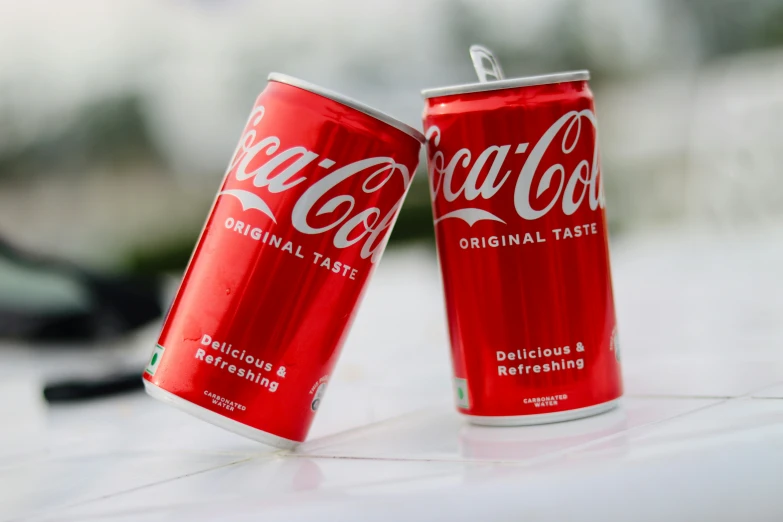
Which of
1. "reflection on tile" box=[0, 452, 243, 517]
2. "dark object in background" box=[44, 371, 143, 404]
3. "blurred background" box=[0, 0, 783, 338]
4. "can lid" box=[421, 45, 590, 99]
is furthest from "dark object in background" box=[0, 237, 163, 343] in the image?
"blurred background" box=[0, 0, 783, 338]

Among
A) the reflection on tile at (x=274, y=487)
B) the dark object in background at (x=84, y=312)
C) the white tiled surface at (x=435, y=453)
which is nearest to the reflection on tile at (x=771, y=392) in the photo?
the white tiled surface at (x=435, y=453)

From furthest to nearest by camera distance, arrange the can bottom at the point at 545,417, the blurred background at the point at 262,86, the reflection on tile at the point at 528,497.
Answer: the blurred background at the point at 262,86, the can bottom at the point at 545,417, the reflection on tile at the point at 528,497

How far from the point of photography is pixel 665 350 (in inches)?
44.1

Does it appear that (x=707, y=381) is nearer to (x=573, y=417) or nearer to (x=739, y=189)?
(x=573, y=417)

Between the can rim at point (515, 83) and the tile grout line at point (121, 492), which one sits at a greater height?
the can rim at point (515, 83)

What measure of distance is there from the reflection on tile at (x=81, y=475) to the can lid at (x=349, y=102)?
303mm

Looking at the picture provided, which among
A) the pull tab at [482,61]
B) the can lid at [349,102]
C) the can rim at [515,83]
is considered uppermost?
the pull tab at [482,61]

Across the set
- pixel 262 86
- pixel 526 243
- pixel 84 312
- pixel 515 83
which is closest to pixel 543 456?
pixel 526 243

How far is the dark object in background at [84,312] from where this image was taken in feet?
5.25

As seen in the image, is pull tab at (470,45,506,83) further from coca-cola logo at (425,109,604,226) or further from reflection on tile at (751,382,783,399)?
reflection on tile at (751,382,783,399)

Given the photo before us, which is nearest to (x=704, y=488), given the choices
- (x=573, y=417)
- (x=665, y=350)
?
(x=573, y=417)

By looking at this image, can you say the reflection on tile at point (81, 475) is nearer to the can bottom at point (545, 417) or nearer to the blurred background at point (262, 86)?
the can bottom at point (545, 417)

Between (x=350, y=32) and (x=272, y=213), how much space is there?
2.63 meters

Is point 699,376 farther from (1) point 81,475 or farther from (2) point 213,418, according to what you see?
(1) point 81,475
